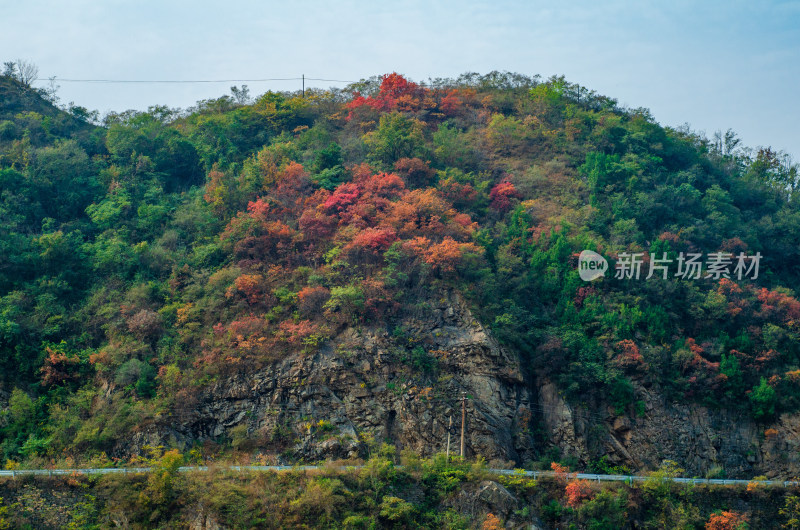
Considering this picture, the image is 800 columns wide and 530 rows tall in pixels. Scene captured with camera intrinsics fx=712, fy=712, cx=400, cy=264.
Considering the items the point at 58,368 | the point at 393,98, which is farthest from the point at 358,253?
the point at 393,98

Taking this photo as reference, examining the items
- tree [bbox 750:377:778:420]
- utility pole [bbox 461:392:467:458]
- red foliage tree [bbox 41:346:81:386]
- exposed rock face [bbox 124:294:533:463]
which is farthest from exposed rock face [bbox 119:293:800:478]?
red foliage tree [bbox 41:346:81:386]

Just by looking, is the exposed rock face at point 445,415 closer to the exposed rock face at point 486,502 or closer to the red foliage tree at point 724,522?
the exposed rock face at point 486,502

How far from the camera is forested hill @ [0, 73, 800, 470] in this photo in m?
26.3

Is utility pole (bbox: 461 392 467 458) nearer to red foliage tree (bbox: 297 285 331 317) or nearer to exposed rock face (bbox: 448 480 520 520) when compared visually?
exposed rock face (bbox: 448 480 520 520)

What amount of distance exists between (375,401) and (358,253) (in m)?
6.62

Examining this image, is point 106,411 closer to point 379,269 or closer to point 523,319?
point 379,269

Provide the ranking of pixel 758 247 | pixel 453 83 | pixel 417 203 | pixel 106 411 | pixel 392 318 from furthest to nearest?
pixel 453 83, pixel 758 247, pixel 417 203, pixel 392 318, pixel 106 411

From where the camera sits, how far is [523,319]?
28.0 meters

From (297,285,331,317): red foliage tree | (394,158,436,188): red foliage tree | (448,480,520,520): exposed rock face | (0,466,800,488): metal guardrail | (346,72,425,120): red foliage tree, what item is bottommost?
(448,480,520,520): exposed rock face

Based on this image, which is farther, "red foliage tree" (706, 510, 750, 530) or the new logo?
the new logo

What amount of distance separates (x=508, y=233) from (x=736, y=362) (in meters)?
10.6

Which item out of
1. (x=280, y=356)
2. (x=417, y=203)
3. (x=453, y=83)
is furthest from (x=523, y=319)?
(x=453, y=83)

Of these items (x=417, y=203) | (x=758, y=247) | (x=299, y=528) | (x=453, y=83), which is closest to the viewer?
(x=299, y=528)

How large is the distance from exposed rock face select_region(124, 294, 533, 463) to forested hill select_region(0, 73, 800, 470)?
417 mm
